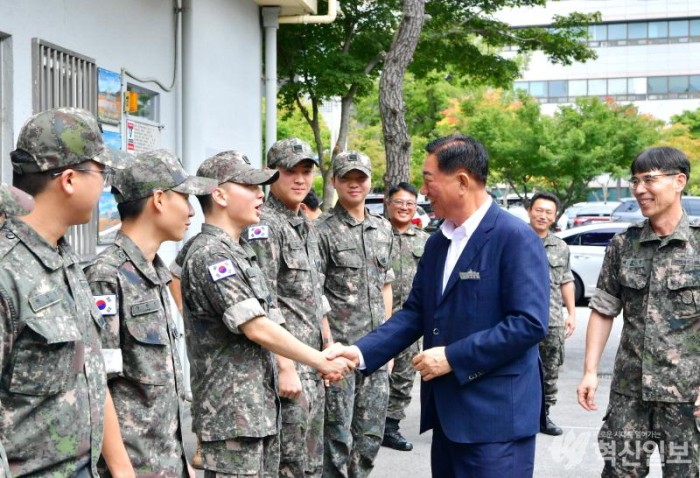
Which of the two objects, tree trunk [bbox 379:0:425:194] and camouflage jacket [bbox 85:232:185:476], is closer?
camouflage jacket [bbox 85:232:185:476]

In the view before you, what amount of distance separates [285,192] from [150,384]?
1883 millimetres

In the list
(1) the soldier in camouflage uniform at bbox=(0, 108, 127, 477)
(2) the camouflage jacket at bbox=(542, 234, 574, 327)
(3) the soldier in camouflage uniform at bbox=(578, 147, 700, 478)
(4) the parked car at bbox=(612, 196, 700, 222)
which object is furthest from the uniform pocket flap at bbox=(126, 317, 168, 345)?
(4) the parked car at bbox=(612, 196, 700, 222)

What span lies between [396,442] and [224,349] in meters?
3.47

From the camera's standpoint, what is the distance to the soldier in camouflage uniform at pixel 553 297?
732 cm

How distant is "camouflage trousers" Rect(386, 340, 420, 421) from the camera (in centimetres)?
710

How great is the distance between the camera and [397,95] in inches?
362

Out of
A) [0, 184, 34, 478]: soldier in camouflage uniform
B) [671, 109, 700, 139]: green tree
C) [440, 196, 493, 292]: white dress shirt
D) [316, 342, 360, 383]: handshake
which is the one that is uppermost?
[671, 109, 700, 139]: green tree

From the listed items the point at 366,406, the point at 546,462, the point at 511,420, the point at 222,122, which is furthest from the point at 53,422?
the point at 222,122

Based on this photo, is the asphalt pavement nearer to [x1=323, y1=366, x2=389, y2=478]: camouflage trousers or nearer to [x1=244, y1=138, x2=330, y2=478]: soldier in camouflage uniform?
[x1=323, y1=366, x2=389, y2=478]: camouflage trousers

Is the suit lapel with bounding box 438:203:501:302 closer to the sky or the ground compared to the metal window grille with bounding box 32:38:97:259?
closer to the ground

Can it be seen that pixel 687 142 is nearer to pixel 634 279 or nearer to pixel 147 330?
pixel 634 279

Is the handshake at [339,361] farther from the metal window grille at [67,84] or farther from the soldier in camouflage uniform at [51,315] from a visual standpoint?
the metal window grille at [67,84]

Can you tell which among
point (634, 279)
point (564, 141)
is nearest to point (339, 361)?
point (634, 279)

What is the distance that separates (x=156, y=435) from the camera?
296 cm
